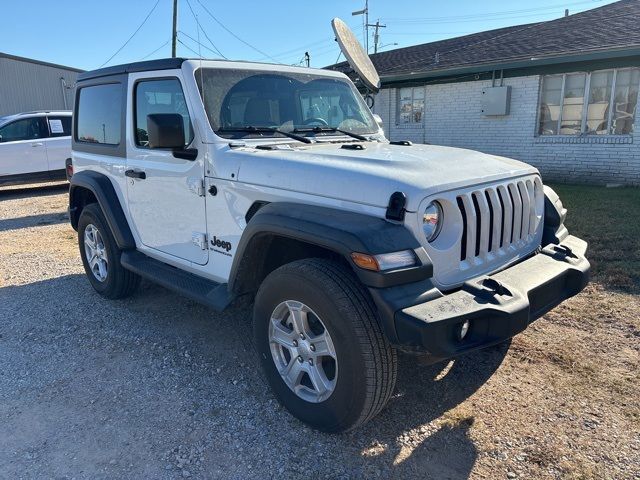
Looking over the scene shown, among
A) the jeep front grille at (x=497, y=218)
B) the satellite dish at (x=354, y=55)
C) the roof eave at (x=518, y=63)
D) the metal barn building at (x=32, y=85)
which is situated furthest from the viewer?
the metal barn building at (x=32, y=85)

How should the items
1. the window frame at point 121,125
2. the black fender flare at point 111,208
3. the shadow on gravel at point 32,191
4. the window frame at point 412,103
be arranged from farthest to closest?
the window frame at point 412,103 < the shadow on gravel at point 32,191 < the black fender flare at point 111,208 < the window frame at point 121,125

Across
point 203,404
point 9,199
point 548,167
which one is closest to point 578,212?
point 548,167

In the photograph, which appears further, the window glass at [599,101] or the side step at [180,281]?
the window glass at [599,101]

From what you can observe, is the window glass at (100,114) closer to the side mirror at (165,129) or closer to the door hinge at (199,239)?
the side mirror at (165,129)

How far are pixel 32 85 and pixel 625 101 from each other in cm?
2663

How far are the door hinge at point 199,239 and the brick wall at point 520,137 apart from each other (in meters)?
10.2

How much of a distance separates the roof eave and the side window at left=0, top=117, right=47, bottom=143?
352 inches

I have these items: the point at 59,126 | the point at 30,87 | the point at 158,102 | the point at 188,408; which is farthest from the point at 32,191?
the point at 30,87

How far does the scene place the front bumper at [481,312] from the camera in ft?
7.34

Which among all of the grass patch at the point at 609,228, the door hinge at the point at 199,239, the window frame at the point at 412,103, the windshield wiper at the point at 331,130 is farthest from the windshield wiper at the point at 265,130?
the window frame at the point at 412,103

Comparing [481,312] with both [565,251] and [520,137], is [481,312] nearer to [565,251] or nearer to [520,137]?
[565,251]

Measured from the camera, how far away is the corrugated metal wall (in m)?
24.6

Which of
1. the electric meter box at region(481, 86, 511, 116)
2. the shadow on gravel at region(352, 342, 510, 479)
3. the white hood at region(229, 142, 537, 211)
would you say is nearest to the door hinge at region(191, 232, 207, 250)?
the white hood at region(229, 142, 537, 211)

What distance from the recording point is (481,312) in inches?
92.7
